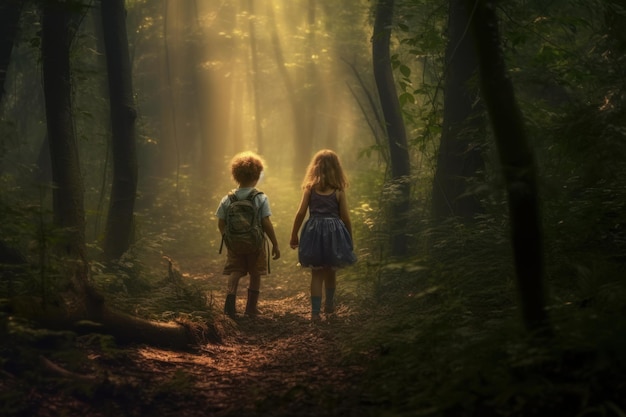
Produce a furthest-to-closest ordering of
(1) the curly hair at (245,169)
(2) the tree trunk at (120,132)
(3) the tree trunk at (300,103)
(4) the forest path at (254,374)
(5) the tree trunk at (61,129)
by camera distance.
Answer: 1. (3) the tree trunk at (300,103)
2. (2) the tree trunk at (120,132)
3. (1) the curly hair at (245,169)
4. (5) the tree trunk at (61,129)
5. (4) the forest path at (254,374)

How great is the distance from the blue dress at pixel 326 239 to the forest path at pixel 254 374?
2.31 feet

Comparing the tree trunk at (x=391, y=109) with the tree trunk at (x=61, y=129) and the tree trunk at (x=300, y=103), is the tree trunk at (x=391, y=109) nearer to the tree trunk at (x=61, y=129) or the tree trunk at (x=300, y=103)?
the tree trunk at (x=61, y=129)

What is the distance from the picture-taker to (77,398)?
3.98m

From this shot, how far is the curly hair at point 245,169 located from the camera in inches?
316

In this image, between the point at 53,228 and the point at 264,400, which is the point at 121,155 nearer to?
the point at 53,228

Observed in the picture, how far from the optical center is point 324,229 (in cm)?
762

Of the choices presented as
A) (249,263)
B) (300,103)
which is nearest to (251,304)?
(249,263)

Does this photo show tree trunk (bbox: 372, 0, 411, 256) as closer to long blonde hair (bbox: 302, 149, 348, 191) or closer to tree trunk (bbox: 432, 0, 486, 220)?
tree trunk (bbox: 432, 0, 486, 220)

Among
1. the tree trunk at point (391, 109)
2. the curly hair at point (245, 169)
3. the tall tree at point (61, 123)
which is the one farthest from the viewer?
the tree trunk at point (391, 109)

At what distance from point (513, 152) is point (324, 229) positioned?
175 inches

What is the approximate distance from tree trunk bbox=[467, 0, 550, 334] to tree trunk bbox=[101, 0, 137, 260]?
6709mm

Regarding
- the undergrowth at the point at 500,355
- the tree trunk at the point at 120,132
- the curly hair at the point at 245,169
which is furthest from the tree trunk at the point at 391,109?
the undergrowth at the point at 500,355

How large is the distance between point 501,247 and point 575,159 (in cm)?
146

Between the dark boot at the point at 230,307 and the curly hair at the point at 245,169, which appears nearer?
the dark boot at the point at 230,307
